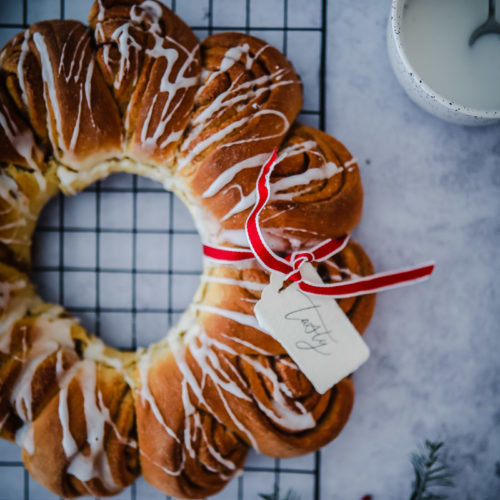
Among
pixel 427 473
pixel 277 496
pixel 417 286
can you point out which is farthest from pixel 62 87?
pixel 427 473

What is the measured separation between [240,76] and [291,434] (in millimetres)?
759

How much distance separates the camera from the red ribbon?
34.0 inches

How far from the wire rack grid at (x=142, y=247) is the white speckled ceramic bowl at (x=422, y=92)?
197mm

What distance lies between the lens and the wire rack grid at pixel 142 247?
43.7 inches

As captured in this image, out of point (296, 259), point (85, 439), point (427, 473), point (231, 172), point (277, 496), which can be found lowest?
point (277, 496)

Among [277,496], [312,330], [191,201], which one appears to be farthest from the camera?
[277,496]

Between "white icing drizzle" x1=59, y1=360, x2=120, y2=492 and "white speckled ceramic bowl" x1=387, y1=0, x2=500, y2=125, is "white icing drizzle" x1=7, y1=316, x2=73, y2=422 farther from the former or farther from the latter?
"white speckled ceramic bowl" x1=387, y1=0, x2=500, y2=125

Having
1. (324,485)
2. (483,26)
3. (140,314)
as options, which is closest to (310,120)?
(483,26)

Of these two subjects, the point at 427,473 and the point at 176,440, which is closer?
the point at 176,440

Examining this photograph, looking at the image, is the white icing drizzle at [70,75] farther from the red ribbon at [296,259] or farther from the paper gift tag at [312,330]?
the paper gift tag at [312,330]

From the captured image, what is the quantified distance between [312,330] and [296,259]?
144 mm

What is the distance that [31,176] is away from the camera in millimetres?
978

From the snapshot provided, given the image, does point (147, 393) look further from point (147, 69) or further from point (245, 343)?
point (147, 69)

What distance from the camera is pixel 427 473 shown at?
1062 mm
